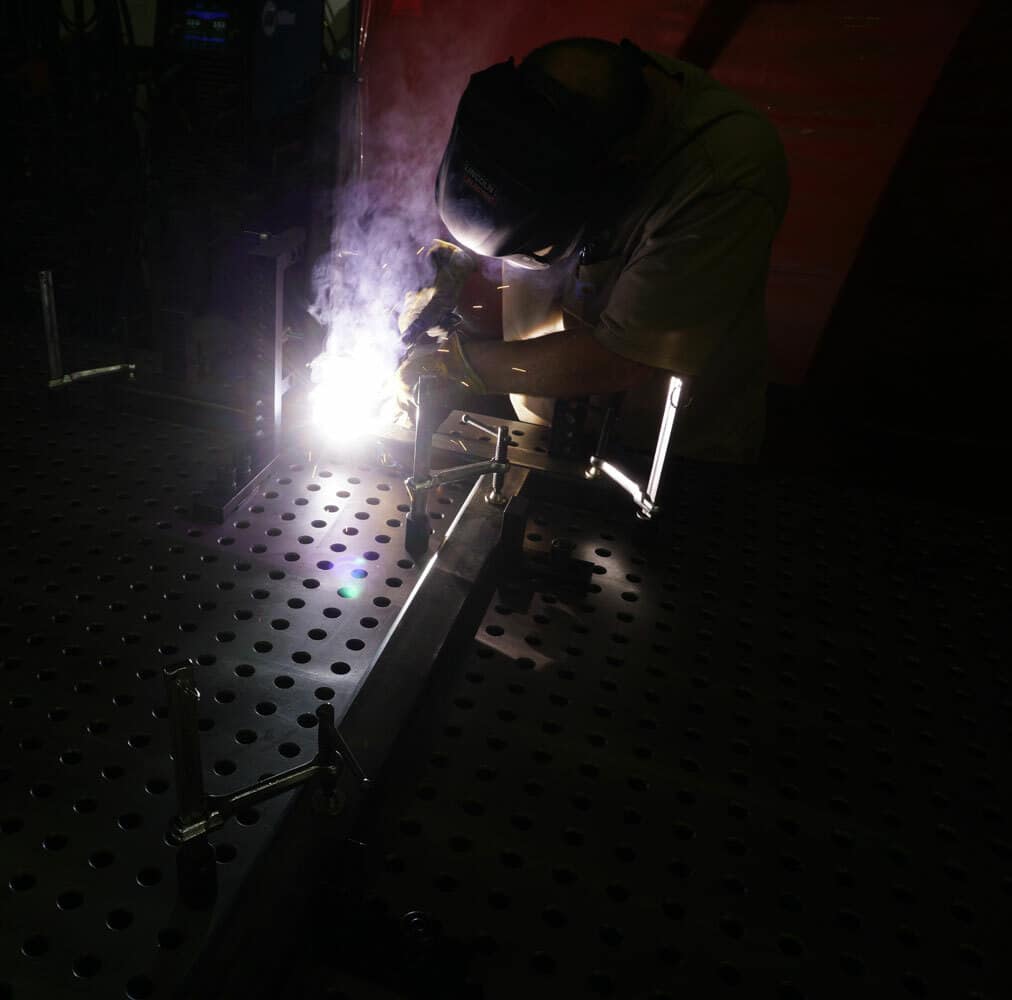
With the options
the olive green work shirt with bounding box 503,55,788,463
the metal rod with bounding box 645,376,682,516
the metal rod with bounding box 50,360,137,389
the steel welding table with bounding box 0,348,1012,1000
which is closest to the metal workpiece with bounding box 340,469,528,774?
the steel welding table with bounding box 0,348,1012,1000

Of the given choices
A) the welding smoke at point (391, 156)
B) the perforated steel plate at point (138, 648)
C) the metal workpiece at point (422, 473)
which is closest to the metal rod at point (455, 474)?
the metal workpiece at point (422, 473)

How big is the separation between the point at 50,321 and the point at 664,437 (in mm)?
1188

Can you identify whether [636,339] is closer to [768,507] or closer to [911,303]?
[768,507]

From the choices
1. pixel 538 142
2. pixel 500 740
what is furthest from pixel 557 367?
pixel 500 740

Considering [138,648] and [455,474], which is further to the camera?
[455,474]

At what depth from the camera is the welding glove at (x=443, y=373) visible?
161cm

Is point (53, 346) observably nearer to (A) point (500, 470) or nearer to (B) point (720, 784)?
(A) point (500, 470)

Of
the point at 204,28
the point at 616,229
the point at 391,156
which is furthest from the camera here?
the point at 391,156

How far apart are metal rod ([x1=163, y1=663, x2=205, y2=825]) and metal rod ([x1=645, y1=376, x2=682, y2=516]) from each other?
897 millimetres

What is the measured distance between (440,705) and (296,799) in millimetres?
253

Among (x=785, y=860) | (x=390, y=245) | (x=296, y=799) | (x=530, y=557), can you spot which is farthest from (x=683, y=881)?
(x=390, y=245)

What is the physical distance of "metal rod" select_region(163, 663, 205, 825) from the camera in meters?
0.64

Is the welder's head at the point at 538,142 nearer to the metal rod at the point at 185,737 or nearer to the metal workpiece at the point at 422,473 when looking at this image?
the metal workpiece at the point at 422,473

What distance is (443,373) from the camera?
1.61 meters
